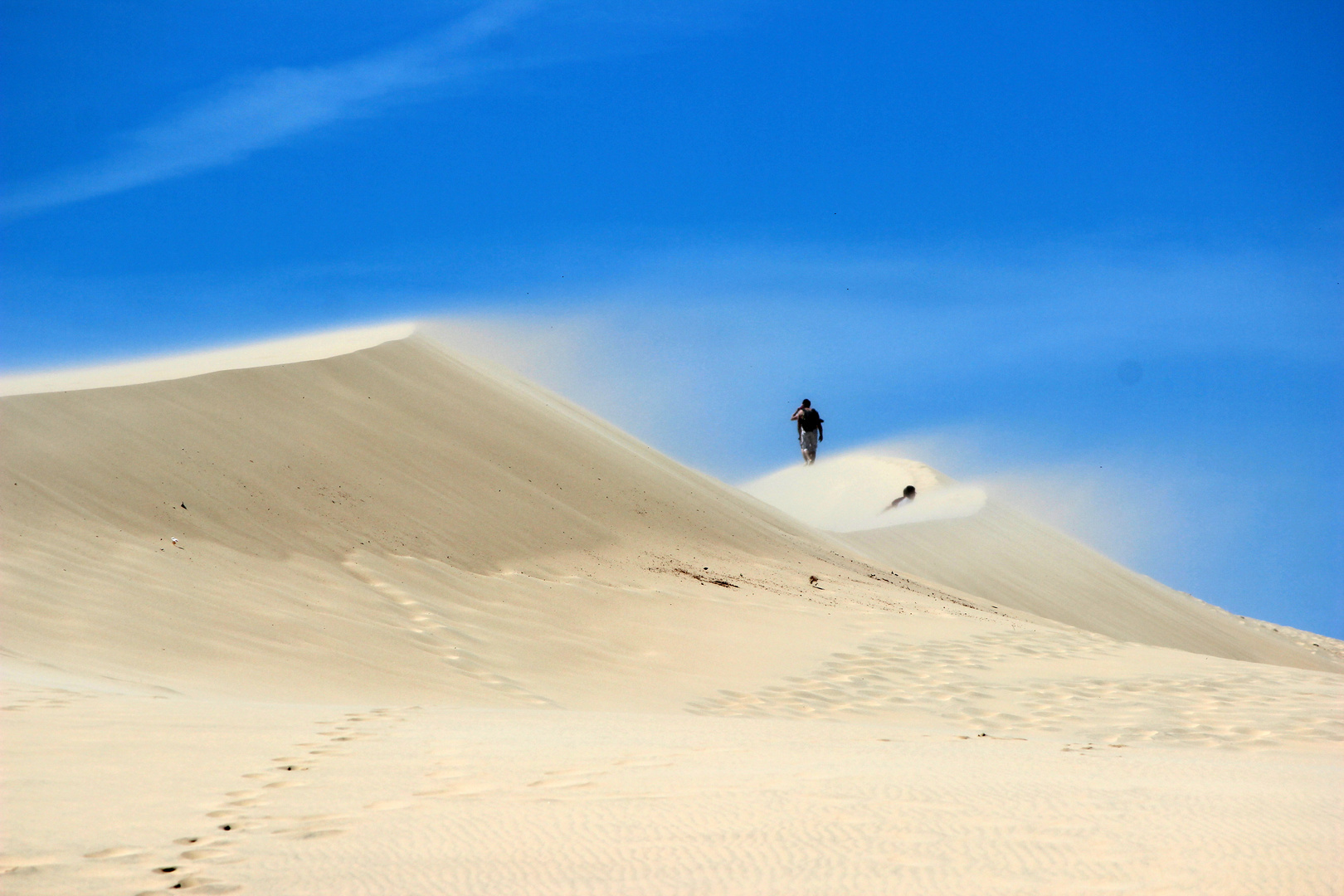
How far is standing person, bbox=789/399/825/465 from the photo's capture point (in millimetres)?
23000

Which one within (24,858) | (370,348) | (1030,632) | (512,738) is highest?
(370,348)

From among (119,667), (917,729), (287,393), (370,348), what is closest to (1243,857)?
(917,729)

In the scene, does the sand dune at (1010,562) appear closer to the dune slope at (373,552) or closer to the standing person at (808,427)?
the standing person at (808,427)

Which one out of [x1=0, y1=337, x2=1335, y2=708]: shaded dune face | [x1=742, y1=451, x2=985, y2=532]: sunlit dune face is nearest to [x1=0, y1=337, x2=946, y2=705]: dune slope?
[x1=0, y1=337, x2=1335, y2=708]: shaded dune face

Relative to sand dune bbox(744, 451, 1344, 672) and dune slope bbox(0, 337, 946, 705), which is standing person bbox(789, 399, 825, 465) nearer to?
sand dune bbox(744, 451, 1344, 672)

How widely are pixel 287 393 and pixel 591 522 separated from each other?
13.0 ft

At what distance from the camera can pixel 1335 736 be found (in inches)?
294

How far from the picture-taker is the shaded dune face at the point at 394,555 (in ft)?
26.7

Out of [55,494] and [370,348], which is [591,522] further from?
[55,494]

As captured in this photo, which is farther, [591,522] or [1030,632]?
[591,522]

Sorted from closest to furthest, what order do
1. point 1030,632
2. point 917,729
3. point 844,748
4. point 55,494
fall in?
1. point 844,748
2. point 917,729
3. point 55,494
4. point 1030,632

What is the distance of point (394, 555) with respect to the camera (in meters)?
11.1

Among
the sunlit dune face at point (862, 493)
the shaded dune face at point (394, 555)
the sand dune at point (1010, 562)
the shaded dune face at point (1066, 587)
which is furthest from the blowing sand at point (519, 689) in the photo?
the sunlit dune face at point (862, 493)

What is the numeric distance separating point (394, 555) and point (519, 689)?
3346 millimetres
